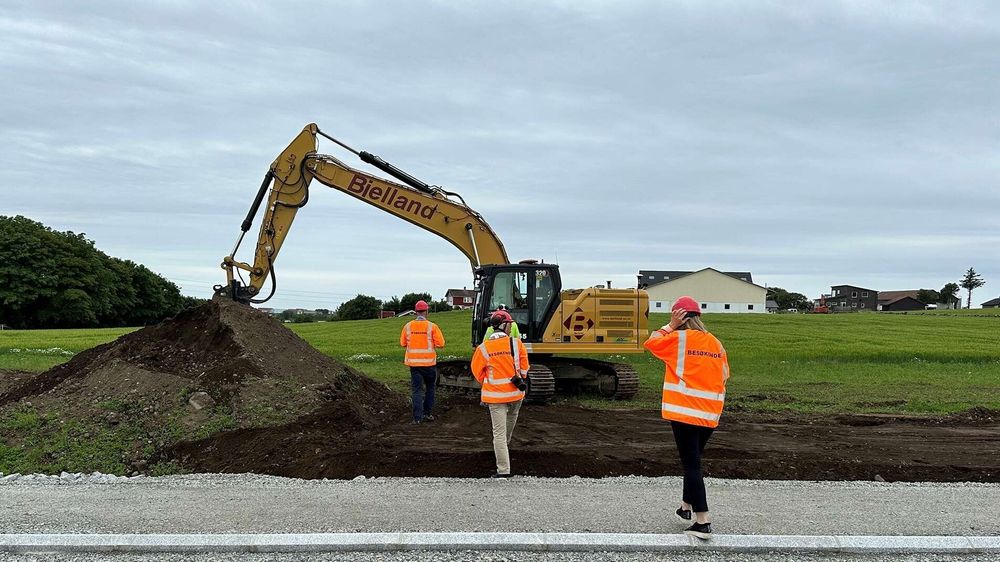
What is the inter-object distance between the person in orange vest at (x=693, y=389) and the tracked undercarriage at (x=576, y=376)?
8.65 metres

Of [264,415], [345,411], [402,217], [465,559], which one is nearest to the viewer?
[465,559]

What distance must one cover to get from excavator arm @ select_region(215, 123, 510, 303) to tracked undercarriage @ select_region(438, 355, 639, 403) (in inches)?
89.2

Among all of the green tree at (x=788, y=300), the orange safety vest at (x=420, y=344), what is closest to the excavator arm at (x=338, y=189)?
the orange safety vest at (x=420, y=344)

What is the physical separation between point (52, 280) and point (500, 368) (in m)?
64.2

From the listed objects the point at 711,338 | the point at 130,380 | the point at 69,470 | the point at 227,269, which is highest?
the point at 227,269

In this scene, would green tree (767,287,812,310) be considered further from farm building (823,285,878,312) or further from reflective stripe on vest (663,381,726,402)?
reflective stripe on vest (663,381,726,402)

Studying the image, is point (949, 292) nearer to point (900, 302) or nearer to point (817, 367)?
point (900, 302)

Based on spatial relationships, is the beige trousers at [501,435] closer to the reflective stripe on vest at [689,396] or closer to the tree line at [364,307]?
the reflective stripe on vest at [689,396]

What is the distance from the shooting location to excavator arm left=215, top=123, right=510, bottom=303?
1479 cm

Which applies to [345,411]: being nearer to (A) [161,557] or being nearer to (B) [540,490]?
(B) [540,490]

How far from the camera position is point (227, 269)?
1455cm

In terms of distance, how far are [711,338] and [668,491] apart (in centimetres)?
204

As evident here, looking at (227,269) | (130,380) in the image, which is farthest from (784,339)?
(130,380)

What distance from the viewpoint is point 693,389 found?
19.8ft
